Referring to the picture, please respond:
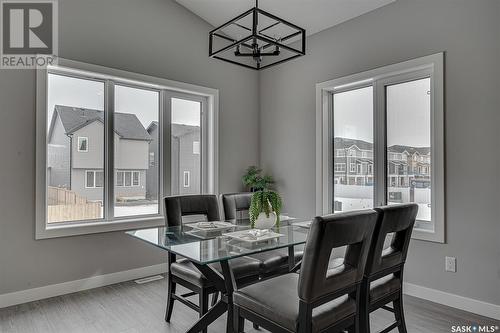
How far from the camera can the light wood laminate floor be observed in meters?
2.64

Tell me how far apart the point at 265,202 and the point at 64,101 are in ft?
7.86

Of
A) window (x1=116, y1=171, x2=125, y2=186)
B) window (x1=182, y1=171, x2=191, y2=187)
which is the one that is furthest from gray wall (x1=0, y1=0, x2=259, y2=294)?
window (x1=116, y1=171, x2=125, y2=186)

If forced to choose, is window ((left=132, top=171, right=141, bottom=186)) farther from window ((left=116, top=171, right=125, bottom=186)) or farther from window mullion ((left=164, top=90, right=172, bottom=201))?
window mullion ((left=164, top=90, right=172, bottom=201))

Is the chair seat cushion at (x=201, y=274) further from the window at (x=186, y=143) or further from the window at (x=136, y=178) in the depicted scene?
the window at (x=186, y=143)

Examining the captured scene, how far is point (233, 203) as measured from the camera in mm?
3350

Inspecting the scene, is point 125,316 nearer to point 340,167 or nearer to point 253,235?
point 253,235

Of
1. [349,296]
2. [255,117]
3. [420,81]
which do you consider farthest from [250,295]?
[255,117]

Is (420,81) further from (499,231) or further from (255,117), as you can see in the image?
(255,117)

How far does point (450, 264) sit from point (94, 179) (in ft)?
12.0

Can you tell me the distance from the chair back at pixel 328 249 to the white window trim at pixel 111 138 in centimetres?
269

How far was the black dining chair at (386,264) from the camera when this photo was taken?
1988 millimetres

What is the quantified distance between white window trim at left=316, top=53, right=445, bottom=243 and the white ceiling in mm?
692

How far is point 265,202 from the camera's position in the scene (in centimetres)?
269

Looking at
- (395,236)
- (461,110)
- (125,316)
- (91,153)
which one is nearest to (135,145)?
(91,153)
